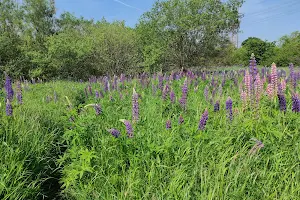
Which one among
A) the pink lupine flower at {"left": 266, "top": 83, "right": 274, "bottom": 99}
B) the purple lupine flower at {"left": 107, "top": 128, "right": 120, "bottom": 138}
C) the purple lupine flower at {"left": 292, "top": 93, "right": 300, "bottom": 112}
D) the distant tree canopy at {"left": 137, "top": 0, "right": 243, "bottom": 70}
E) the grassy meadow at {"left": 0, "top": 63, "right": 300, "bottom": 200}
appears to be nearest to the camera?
the grassy meadow at {"left": 0, "top": 63, "right": 300, "bottom": 200}

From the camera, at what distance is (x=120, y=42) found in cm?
1574

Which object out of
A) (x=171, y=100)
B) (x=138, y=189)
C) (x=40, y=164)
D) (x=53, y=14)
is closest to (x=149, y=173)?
(x=138, y=189)

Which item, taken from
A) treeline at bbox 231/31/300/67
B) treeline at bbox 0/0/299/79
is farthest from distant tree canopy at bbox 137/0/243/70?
treeline at bbox 231/31/300/67


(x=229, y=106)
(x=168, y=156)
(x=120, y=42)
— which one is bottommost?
(x=168, y=156)

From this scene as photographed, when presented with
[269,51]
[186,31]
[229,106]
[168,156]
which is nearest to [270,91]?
[229,106]

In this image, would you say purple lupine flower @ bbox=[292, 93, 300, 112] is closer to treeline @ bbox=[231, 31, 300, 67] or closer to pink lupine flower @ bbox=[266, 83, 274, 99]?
pink lupine flower @ bbox=[266, 83, 274, 99]

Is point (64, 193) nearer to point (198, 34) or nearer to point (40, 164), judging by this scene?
point (40, 164)

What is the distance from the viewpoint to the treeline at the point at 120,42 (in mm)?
14469

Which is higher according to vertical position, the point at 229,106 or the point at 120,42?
the point at 120,42

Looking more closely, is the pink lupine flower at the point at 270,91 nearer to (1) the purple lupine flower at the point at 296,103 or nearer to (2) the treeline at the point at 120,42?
(1) the purple lupine flower at the point at 296,103

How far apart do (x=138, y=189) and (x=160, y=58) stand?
1389cm

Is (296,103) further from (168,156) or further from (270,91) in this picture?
(168,156)

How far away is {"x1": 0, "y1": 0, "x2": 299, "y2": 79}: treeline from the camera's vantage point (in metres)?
14.5

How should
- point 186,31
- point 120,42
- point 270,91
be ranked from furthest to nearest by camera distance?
point 120,42 → point 186,31 → point 270,91
